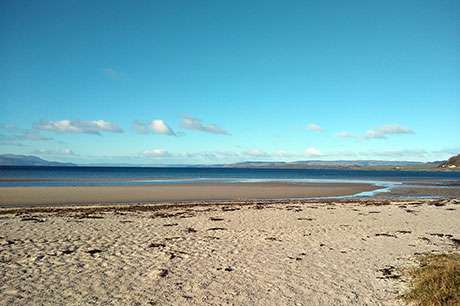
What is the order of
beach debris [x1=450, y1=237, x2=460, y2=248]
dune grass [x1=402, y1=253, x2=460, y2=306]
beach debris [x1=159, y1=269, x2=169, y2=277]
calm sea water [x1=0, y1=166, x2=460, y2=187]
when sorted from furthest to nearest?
calm sea water [x1=0, y1=166, x2=460, y2=187], beach debris [x1=450, y1=237, x2=460, y2=248], beach debris [x1=159, y1=269, x2=169, y2=277], dune grass [x1=402, y1=253, x2=460, y2=306]

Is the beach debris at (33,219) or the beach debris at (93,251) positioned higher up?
the beach debris at (33,219)

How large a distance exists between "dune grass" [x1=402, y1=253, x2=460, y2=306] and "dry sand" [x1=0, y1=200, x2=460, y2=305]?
366 millimetres

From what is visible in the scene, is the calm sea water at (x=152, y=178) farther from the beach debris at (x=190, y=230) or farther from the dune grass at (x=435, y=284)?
the dune grass at (x=435, y=284)

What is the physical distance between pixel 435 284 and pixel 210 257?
5306mm

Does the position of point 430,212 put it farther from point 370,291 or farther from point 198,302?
point 198,302

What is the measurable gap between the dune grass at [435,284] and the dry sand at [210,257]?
0.37m

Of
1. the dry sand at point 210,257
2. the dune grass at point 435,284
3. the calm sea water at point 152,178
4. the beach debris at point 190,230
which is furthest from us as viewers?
the calm sea water at point 152,178

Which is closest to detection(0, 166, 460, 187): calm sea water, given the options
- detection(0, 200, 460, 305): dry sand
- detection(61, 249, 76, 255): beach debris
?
detection(0, 200, 460, 305): dry sand

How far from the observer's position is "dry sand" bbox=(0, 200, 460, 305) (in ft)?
21.9

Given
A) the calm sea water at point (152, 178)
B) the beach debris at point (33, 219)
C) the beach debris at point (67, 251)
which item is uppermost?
the calm sea water at point (152, 178)

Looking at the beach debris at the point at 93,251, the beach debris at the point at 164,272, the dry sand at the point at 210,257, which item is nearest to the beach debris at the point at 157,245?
the dry sand at the point at 210,257

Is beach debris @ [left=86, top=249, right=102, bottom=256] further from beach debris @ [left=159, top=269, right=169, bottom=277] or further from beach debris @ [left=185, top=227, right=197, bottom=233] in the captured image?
beach debris @ [left=185, top=227, right=197, bottom=233]

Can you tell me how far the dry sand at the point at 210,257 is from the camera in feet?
21.9

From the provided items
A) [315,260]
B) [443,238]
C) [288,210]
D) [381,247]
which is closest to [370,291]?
[315,260]
